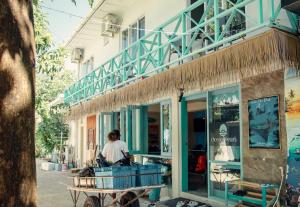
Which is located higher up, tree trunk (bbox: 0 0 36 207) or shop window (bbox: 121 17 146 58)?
shop window (bbox: 121 17 146 58)

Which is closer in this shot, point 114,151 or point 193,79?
point 193,79

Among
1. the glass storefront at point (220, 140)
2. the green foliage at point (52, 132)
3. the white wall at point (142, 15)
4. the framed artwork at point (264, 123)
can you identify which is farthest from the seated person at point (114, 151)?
the green foliage at point (52, 132)

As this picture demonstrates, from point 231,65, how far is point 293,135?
5.54ft

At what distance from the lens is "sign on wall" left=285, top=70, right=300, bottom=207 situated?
634cm

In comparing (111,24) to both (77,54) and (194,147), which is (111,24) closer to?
(194,147)

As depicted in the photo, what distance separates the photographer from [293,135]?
652 centimetres

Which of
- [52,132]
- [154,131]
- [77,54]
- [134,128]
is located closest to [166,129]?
[134,128]

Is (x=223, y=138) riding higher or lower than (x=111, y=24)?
lower

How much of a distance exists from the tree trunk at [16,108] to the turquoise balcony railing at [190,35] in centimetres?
412

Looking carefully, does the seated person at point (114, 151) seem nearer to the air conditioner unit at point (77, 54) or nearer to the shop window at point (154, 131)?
the shop window at point (154, 131)

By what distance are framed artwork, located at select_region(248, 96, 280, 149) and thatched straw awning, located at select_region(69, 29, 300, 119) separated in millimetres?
849

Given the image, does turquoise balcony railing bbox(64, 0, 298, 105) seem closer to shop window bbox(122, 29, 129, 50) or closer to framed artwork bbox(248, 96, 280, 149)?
framed artwork bbox(248, 96, 280, 149)

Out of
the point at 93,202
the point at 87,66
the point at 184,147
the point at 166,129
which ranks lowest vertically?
the point at 93,202

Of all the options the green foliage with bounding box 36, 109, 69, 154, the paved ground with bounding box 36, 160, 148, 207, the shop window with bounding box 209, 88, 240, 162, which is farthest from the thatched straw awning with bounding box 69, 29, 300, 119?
the green foliage with bounding box 36, 109, 69, 154
